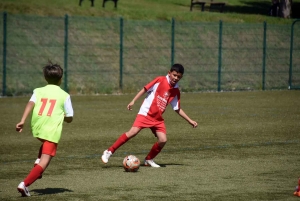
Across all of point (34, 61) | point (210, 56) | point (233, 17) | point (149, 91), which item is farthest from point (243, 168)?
point (233, 17)

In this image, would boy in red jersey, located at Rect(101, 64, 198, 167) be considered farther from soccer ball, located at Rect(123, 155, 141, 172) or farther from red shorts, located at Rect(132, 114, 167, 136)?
soccer ball, located at Rect(123, 155, 141, 172)

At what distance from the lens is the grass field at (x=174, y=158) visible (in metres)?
9.99

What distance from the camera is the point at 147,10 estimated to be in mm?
45625

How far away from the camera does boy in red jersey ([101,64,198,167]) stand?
12266 mm

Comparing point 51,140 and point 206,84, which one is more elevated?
point 51,140

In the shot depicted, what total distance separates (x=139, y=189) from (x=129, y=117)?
10459 millimetres

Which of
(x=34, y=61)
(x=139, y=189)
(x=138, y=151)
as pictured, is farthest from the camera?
(x=34, y=61)

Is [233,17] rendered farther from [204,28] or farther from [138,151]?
[138,151]

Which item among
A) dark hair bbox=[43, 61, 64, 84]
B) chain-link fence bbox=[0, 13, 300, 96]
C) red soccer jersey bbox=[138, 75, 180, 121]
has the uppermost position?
dark hair bbox=[43, 61, 64, 84]

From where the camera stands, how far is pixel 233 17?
4784 centimetres

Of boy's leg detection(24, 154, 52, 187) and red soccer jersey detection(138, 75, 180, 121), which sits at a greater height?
red soccer jersey detection(138, 75, 180, 121)

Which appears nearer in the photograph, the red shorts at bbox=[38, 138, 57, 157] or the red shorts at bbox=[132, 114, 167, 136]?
the red shorts at bbox=[38, 138, 57, 157]

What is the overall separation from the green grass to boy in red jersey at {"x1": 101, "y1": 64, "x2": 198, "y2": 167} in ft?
82.2

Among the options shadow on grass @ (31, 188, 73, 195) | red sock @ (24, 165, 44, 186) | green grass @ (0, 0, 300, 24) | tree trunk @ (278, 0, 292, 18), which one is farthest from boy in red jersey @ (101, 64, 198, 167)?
tree trunk @ (278, 0, 292, 18)
